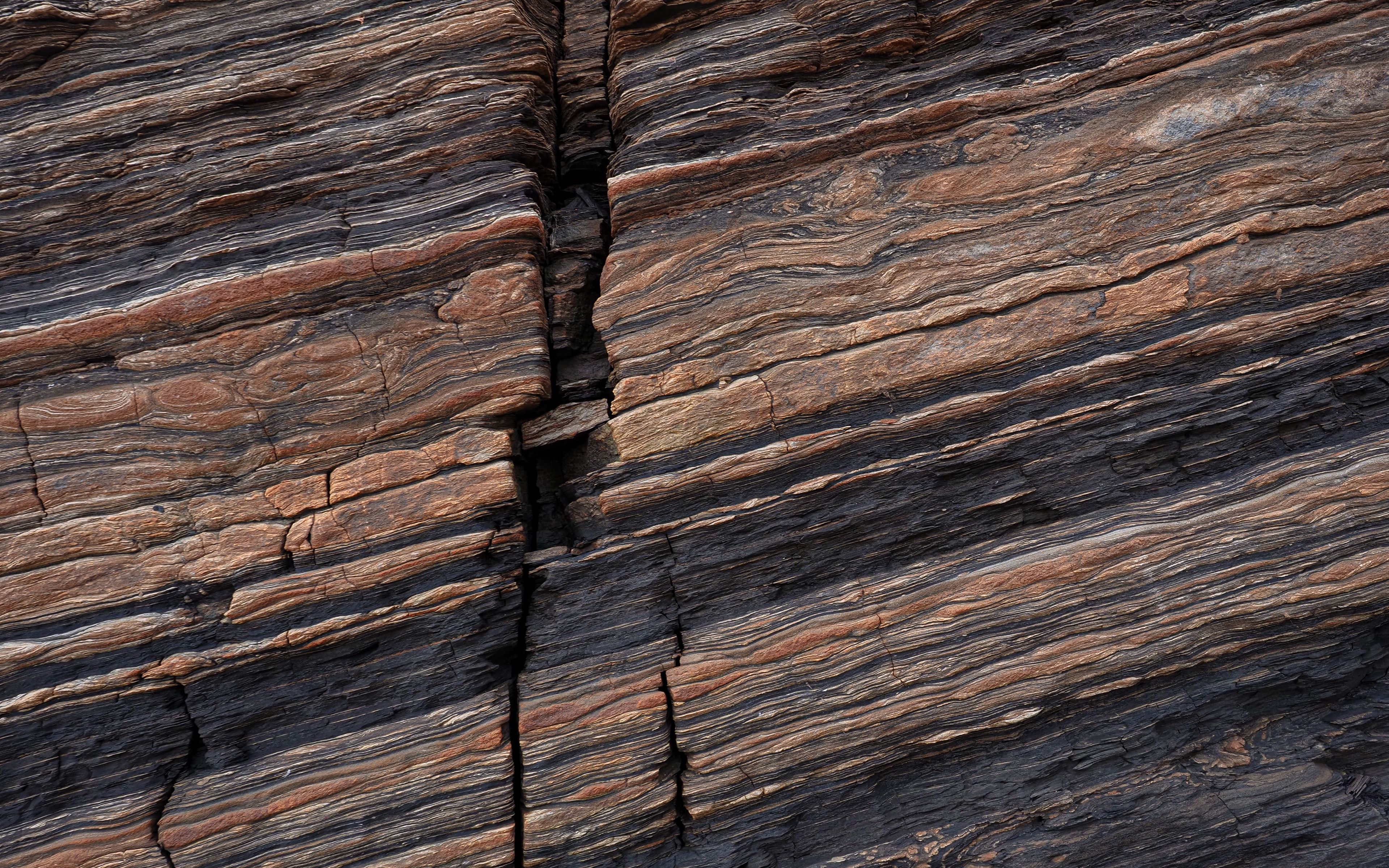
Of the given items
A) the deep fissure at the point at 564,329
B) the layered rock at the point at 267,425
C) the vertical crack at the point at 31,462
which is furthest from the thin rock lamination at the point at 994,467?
the vertical crack at the point at 31,462

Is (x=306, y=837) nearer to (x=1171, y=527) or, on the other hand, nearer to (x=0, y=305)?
(x=0, y=305)

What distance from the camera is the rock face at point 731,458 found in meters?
4.34

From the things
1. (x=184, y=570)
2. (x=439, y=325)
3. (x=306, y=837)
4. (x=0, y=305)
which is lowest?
(x=306, y=837)

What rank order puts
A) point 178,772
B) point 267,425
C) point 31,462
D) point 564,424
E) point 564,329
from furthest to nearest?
1. point 564,329
2. point 564,424
3. point 267,425
4. point 31,462
5. point 178,772

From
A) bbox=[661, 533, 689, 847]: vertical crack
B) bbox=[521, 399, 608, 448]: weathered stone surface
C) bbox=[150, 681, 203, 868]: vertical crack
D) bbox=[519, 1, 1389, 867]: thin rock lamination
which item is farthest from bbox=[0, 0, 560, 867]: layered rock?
bbox=[661, 533, 689, 847]: vertical crack

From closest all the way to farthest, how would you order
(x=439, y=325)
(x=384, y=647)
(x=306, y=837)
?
(x=306, y=837)
(x=384, y=647)
(x=439, y=325)

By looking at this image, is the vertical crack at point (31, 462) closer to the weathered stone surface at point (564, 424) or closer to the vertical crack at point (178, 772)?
the vertical crack at point (178, 772)

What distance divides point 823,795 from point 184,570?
397 cm

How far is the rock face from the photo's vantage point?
4340 mm

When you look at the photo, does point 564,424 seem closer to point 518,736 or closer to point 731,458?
point 731,458

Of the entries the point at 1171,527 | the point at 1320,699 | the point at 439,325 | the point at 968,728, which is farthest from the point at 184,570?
the point at 1320,699

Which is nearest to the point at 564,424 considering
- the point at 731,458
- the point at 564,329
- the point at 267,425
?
the point at 564,329

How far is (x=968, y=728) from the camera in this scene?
439cm

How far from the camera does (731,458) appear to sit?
15.2 feet
